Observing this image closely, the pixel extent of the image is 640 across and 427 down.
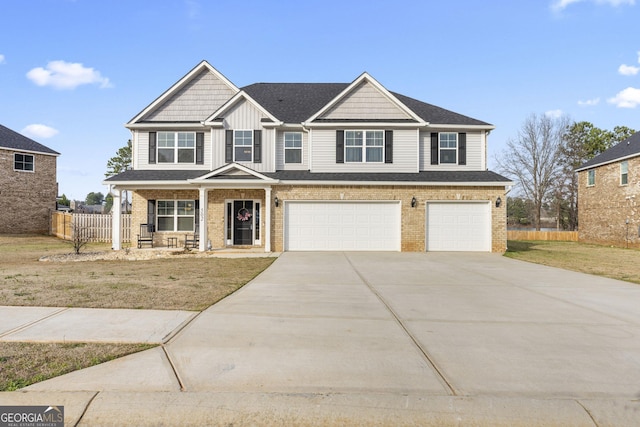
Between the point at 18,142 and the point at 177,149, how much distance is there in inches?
710

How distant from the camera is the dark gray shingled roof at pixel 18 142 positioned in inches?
1007

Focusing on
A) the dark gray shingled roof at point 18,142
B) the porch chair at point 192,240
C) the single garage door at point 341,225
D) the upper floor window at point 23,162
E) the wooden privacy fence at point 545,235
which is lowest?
the wooden privacy fence at point 545,235

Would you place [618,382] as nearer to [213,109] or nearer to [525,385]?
[525,385]

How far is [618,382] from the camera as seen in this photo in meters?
3.41

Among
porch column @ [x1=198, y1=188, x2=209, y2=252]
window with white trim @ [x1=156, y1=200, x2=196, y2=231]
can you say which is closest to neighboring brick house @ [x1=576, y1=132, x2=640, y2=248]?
Answer: porch column @ [x1=198, y1=188, x2=209, y2=252]

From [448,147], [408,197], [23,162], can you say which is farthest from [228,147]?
[23,162]

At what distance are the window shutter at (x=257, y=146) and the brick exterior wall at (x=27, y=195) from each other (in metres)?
20.3

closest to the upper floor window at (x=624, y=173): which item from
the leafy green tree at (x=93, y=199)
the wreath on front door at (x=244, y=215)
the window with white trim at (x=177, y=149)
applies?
the wreath on front door at (x=244, y=215)

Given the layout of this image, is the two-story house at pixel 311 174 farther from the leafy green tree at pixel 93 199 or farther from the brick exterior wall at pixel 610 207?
the leafy green tree at pixel 93 199

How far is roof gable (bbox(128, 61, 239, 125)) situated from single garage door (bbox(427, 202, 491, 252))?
39.5 ft

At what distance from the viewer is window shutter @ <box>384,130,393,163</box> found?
55.4 feet

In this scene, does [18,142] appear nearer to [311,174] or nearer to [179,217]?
[179,217]

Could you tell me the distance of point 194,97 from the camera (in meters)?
18.1

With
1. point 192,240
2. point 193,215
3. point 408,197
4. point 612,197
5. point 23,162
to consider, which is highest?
point 23,162
